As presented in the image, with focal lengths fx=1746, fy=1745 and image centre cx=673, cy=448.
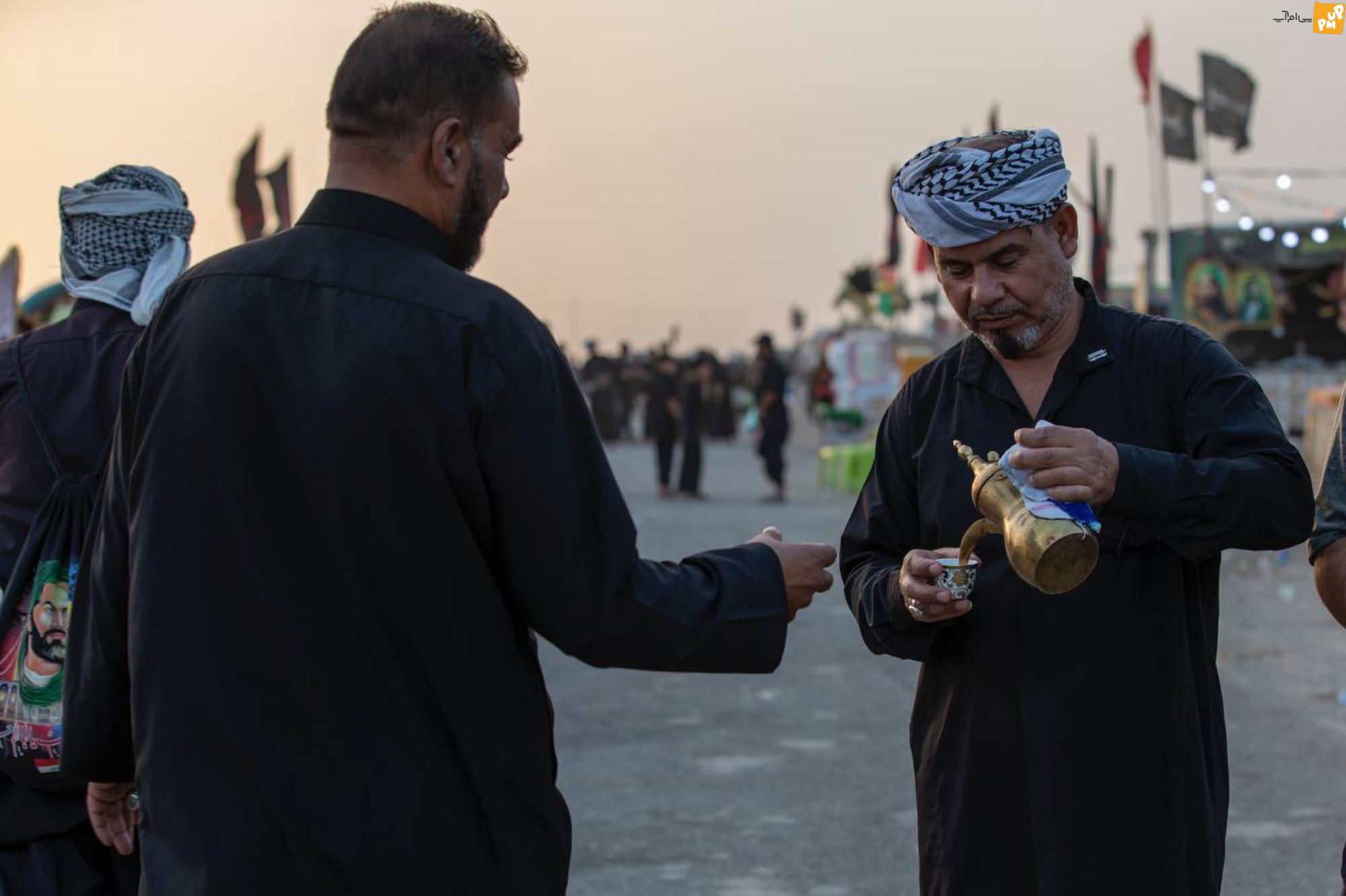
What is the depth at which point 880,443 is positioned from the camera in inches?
142

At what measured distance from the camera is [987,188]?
3.25 meters

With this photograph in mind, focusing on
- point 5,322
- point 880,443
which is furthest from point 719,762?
point 5,322

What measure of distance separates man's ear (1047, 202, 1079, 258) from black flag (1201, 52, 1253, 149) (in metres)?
25.1

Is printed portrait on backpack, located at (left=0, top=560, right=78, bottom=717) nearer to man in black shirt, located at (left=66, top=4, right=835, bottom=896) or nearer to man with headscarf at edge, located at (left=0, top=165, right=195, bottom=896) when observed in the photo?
man with headscarf at edge, located at (left=0, top=165, right=195, bottom=896)

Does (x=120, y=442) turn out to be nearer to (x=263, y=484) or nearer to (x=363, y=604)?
(x=263, y=484)

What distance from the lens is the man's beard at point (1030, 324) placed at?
3.34 m

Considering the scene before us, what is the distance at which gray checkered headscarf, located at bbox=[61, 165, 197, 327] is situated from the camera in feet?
12.5

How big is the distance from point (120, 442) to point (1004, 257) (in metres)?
1.65

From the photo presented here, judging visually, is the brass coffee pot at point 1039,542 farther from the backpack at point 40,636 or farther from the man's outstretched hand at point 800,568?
the backpack at point 40,636

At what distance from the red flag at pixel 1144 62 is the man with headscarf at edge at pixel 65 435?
2723cm

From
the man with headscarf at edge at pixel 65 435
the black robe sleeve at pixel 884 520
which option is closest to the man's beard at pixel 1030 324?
the black robe sleeve at pixel 884 520

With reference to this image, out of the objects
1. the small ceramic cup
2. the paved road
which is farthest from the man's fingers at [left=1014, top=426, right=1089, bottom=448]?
the paved road

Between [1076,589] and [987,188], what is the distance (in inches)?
29.9

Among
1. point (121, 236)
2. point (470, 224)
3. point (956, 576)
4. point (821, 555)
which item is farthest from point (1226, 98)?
point (470, 224)
